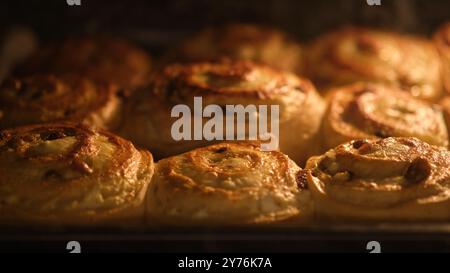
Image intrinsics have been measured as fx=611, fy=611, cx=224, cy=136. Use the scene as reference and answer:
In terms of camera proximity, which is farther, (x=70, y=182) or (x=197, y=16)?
(x=197, y=16)

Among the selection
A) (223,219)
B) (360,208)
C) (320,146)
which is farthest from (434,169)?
(223,219)

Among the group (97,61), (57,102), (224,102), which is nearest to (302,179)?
(224,102)

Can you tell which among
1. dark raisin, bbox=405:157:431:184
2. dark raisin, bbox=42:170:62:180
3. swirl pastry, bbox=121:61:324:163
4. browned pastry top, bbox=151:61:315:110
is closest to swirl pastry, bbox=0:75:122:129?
swirl pastry, bbox=121:61:324:163

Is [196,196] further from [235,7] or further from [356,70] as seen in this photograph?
[235,7]

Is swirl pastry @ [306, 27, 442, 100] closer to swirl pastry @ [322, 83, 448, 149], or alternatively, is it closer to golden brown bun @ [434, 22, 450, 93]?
golden brown bun @ [434, 22, 450, 93]

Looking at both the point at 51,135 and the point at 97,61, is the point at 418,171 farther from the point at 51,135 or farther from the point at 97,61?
the point at 97,61
